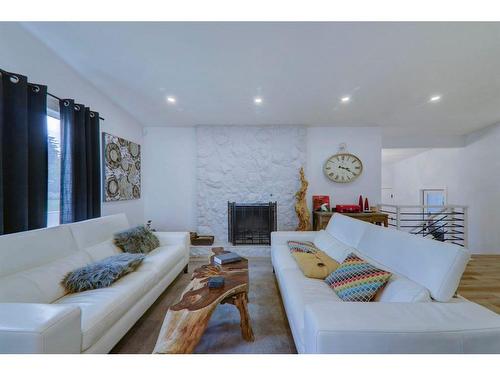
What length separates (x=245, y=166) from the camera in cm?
393

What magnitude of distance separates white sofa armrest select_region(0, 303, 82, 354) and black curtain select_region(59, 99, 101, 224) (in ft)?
4.67

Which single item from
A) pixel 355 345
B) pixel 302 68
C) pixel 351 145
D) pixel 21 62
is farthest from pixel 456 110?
pixel 21 62

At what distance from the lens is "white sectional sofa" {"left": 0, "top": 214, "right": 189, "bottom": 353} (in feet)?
2.88

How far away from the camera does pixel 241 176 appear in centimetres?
393

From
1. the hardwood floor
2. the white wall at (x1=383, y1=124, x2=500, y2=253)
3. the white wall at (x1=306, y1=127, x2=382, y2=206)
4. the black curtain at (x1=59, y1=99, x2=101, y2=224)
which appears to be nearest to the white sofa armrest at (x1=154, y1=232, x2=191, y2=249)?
the black curtain at (x1=59, y1=99, x2=101, y2=224)

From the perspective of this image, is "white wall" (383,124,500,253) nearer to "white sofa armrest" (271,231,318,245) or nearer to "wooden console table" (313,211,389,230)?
"wooden console table" (313,211,389,230)

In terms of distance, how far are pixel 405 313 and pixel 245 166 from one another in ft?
10.7

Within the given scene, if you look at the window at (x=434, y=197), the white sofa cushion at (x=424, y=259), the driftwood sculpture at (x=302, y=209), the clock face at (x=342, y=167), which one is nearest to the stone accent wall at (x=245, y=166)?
the driftwood sculpture at (x=302, y=209)

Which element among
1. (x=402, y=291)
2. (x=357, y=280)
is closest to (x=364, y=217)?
(x=357, y=280)

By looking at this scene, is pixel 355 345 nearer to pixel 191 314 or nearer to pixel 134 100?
pixel 191 314

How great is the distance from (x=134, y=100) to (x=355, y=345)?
3.39 metres

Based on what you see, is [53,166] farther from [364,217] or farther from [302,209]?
[364,217]

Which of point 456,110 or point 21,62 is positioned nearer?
point 21,62
